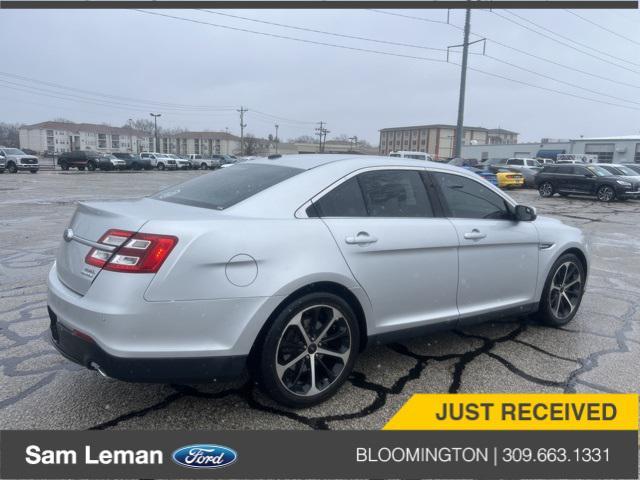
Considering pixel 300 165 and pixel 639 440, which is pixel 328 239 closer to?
pixel 300 165

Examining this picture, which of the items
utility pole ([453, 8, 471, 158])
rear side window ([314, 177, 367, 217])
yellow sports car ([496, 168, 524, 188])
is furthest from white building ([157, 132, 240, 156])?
rear side window ([314, 177, 367, 217])

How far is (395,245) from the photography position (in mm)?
3174

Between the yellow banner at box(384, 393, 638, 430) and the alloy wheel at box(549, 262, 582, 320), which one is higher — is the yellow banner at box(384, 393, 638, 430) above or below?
below

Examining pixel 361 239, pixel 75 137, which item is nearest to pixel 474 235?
pixel 361 239

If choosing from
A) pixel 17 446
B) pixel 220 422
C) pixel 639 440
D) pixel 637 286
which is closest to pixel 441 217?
pixel 639 440

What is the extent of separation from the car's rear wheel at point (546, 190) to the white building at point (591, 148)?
1472 inches

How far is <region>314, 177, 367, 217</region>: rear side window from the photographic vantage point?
9.99 ft

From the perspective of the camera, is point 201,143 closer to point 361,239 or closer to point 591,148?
point 591,148

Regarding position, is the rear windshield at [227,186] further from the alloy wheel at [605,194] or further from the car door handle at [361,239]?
the alloy wheel at [605,194]

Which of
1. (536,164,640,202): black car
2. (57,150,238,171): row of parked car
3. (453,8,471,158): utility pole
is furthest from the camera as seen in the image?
(57,150,238,171): row of parked car

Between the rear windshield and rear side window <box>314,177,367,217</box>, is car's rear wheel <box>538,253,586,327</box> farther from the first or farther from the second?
the rear windshield

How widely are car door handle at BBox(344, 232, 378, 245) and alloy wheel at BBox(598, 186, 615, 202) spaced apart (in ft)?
66.9

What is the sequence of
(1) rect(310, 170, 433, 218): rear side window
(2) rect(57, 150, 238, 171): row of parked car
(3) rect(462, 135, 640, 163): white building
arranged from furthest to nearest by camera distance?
(3) rect(462, 135, 640, 163): white building, (2) rect(57, 150, 238, 171): row of parked car, (1) rect(310, 170, 433, 218): rear side window

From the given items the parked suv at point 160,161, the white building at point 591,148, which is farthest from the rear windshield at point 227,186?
the white building at point 591,148
